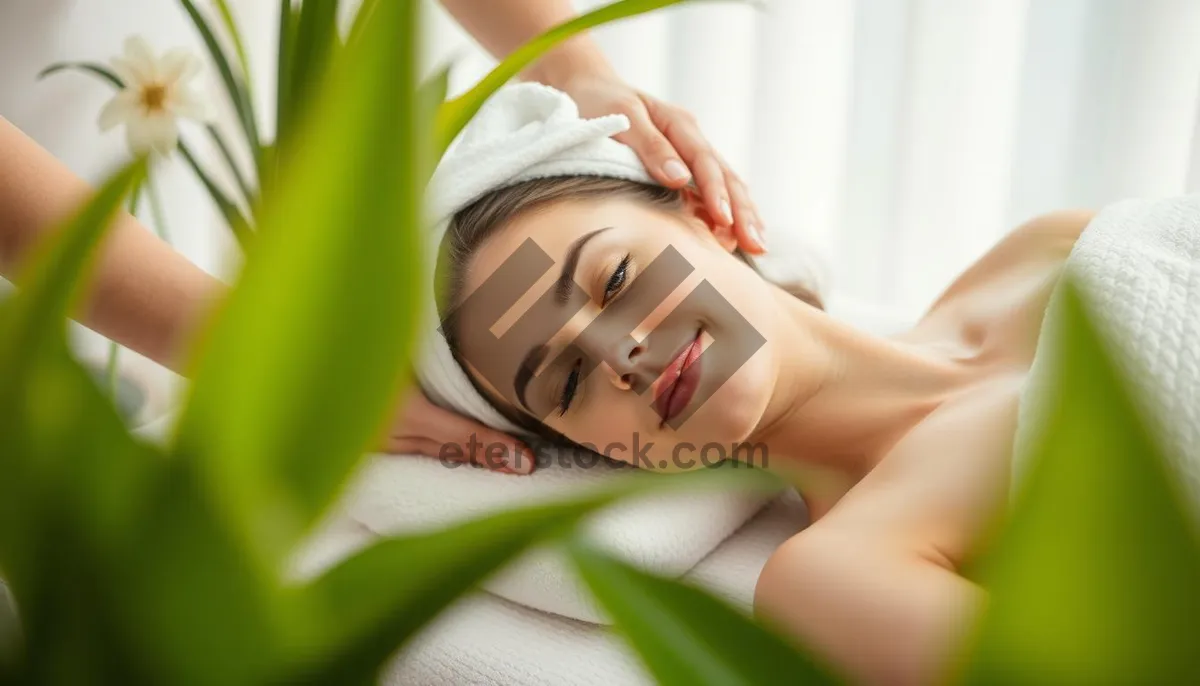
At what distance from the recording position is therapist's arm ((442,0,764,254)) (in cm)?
119

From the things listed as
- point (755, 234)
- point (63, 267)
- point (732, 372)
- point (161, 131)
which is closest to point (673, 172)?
point (755, 234)

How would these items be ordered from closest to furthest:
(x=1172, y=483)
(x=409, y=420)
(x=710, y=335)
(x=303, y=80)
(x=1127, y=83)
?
(x=1172, y=483)
(x=303, y=80)
(x=710, y=335)
(x=409, y=420)
(x=1127, y=83)

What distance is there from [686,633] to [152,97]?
49.7 inches

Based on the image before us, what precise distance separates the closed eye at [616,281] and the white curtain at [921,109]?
431mm

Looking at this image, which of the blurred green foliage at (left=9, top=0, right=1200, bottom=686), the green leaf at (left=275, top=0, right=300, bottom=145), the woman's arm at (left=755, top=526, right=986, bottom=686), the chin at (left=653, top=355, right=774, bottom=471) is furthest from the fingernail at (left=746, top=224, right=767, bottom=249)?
the blurred green foliage at (left=9, top=0, right=1200, bottom=686)

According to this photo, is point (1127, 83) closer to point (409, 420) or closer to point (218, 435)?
point (409, 420)

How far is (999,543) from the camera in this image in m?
0.18

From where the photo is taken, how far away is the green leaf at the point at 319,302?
19 cm

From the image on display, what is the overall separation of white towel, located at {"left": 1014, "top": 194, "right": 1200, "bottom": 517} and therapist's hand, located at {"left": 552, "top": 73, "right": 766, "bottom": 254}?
39 centimetres

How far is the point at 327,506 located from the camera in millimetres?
220

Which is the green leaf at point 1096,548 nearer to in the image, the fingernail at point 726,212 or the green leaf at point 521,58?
the green leaf at point 521,58

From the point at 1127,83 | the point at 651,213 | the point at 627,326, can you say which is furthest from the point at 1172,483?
the point at 1127,83

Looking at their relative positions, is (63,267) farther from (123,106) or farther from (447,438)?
(123,106)

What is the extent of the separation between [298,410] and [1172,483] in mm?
168
